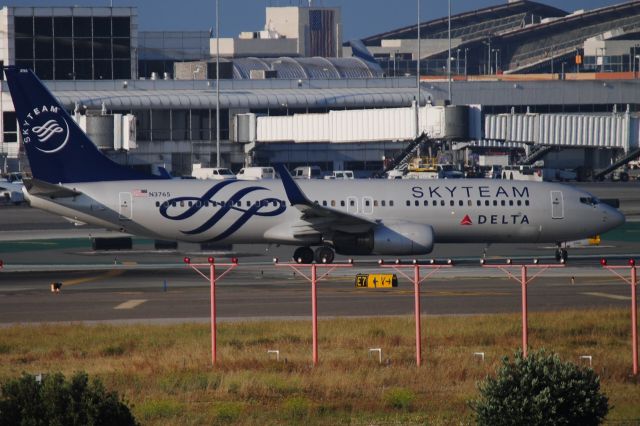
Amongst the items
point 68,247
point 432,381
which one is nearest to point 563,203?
point 68,247

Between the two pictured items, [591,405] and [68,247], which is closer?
[591,405]

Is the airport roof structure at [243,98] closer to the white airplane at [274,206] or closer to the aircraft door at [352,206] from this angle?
the white airplane at [274,206]

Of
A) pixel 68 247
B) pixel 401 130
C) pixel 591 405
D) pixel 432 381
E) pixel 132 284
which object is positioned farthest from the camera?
pixel 401 130

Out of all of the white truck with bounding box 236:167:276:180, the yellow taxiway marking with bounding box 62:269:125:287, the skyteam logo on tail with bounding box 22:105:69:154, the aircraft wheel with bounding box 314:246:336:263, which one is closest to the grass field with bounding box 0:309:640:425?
the yellow taxiway marking with bounding box 62:269:125:287

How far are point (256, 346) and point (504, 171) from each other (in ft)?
271

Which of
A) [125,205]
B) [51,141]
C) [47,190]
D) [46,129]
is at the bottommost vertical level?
[125,205]

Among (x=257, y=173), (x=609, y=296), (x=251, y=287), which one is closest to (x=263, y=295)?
(x=251, y=287)

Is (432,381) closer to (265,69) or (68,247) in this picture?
(68,247)

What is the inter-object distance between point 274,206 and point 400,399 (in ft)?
94.6

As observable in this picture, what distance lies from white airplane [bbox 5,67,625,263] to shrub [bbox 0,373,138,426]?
33.8 metres

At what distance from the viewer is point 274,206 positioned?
54.4 metres

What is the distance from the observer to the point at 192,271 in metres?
52.8

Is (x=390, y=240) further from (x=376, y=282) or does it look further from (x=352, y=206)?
(x=376, y=282)

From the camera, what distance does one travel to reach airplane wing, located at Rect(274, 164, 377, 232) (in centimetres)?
5272
